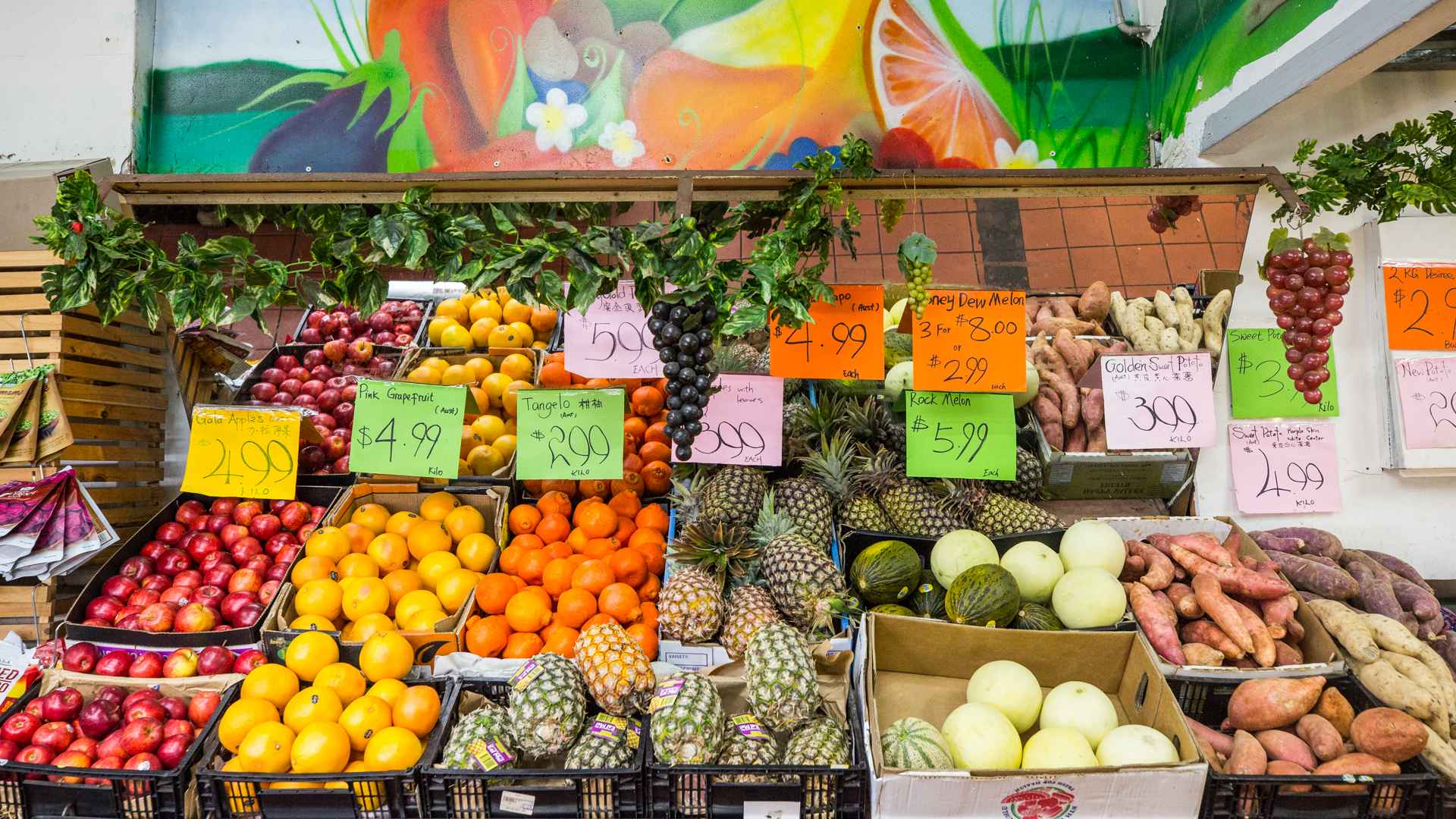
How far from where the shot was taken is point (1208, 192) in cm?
246

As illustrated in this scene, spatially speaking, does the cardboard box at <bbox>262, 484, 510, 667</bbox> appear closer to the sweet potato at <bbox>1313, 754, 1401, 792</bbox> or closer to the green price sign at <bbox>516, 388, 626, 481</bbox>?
the green price sign at <bbox>516, 388, 626, 481</bbox>

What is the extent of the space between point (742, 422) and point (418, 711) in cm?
130

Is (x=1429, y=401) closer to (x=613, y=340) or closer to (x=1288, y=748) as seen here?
(x=1288, y=748)

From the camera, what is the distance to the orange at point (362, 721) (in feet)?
Result: 6.67

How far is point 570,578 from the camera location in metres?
2.56

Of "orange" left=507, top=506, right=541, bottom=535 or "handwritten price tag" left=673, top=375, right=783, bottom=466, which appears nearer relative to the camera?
"handwritten price tag" left=673, top=375, right=783, bottom=466

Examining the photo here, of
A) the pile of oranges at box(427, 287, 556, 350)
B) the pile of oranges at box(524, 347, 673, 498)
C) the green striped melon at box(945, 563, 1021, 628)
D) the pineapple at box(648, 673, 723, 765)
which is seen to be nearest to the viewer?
the pineapple at box(648, 673, 723, 765)

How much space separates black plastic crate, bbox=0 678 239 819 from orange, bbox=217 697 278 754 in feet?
0.28

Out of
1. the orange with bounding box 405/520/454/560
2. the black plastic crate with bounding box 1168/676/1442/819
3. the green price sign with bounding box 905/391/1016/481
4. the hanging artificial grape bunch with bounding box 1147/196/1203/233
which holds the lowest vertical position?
the black plastic crate with bounding box 1168/676/1442/819

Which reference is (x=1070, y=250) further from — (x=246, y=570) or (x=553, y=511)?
(x=246, y=570)

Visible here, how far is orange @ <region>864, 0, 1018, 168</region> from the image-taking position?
158 inches

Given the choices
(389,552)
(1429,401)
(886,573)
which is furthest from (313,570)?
(1429,401)

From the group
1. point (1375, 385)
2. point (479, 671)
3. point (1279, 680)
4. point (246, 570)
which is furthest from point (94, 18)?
point (1375, 385)

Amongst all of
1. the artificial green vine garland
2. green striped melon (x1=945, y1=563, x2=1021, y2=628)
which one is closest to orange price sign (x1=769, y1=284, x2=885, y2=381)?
the artificial green vine garland
